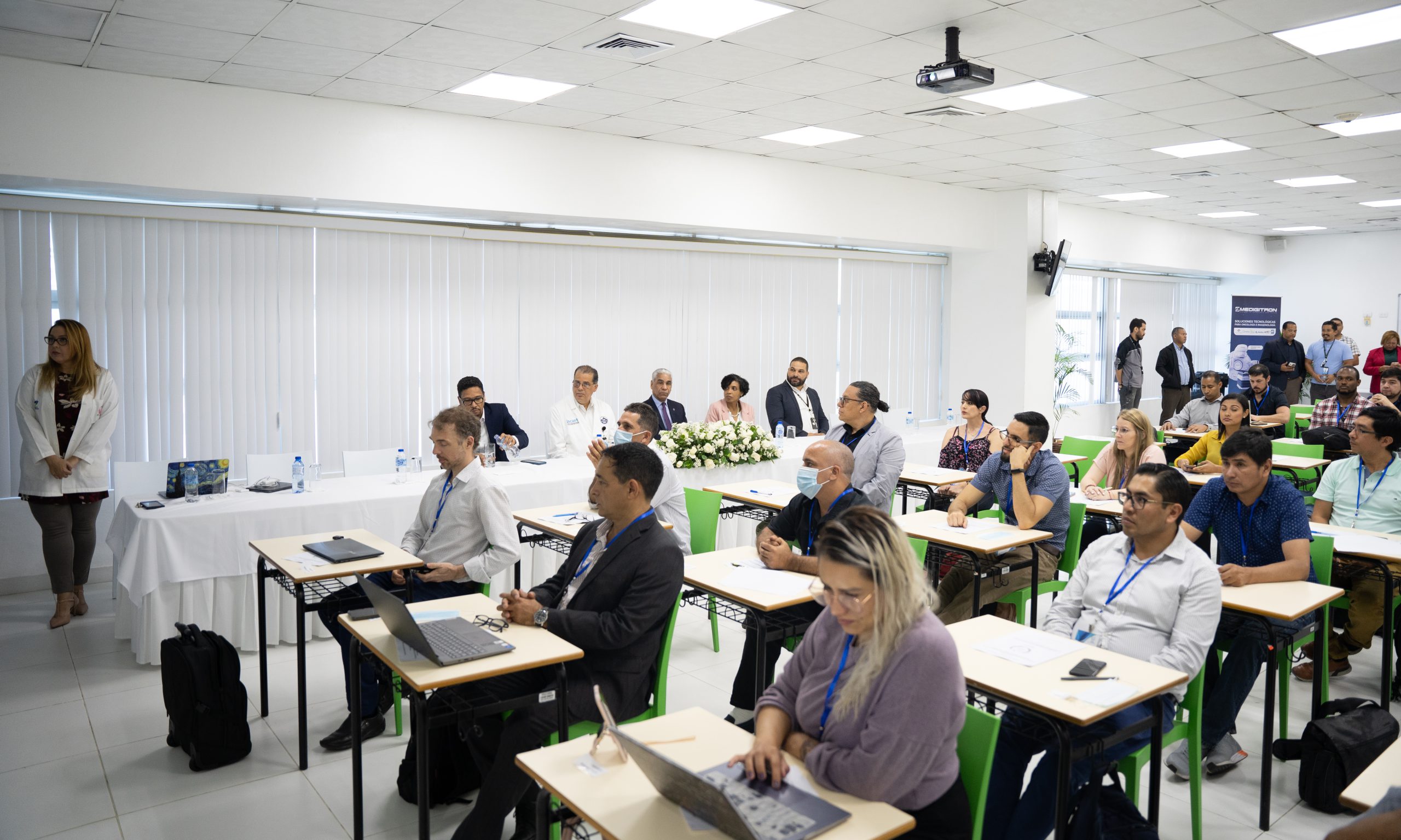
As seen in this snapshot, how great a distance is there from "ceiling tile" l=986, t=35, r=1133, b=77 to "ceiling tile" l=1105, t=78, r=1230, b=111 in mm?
827

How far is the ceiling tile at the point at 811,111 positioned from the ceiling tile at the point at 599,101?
1.54ft

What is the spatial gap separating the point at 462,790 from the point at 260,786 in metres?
0.86

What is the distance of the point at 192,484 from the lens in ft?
17.6

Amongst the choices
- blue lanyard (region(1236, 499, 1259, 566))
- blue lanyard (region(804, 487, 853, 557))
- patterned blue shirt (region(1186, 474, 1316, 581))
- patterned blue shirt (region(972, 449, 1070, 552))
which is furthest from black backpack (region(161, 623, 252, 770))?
blue lanyard (region(1236, 499, 1259, 566))

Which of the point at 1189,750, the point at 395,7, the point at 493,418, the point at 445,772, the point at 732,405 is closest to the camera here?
the point at 1189,750

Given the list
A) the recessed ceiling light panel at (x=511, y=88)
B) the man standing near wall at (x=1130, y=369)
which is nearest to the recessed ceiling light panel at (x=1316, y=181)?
the man standing near wall at (x=1130, y=369)

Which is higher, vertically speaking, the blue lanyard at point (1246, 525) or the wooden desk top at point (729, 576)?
the blue lanyard at point (1246, 525)

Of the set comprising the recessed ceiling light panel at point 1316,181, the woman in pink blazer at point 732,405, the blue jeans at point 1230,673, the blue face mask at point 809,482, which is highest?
the recessed ceiling light panel at point 1316,181

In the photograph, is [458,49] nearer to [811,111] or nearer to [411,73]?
[411,73]

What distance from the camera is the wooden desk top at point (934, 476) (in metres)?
6.46

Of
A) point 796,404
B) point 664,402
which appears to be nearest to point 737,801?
point 664,402

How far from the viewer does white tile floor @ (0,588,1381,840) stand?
11.3ft

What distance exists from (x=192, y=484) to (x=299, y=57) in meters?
2.65

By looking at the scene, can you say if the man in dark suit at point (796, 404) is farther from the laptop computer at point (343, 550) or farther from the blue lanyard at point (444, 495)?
the laptop computer at point (343, 550)
